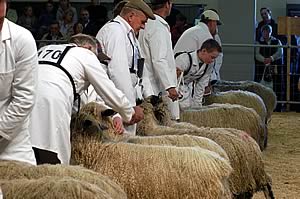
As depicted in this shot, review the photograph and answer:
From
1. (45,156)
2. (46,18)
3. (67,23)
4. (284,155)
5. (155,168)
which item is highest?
(46,18)

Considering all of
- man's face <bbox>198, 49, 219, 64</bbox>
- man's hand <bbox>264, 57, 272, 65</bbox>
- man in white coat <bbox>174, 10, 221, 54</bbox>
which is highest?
man in white coat <bbox>174, 10, 221, 54</bbox>

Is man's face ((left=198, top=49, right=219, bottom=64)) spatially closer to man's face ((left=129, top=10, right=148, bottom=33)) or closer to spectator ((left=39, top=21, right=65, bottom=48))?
man's face ((left=129, top=10, right=148, bottom=33))

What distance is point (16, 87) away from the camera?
3801 millimetres

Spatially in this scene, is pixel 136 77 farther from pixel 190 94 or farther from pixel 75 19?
pixel 75 19

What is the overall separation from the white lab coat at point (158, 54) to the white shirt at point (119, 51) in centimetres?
104

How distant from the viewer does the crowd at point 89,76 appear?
3.80m

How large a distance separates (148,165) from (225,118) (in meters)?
3.18

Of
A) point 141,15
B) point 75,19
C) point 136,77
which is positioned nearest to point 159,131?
point 136,77

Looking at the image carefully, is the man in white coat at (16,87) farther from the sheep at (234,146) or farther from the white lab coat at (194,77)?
the white lab coat at (194,77)

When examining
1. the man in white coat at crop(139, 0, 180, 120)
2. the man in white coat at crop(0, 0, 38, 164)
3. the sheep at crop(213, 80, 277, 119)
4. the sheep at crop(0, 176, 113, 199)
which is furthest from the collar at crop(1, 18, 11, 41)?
the sheep at crop(213, 80, 277, 119)

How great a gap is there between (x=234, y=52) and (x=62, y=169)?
11.5 meters

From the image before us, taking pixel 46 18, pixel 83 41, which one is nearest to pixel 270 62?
pixel 46 18

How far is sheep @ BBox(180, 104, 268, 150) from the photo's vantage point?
7.61 meters

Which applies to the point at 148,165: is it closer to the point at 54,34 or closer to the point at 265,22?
the point at 54,34
